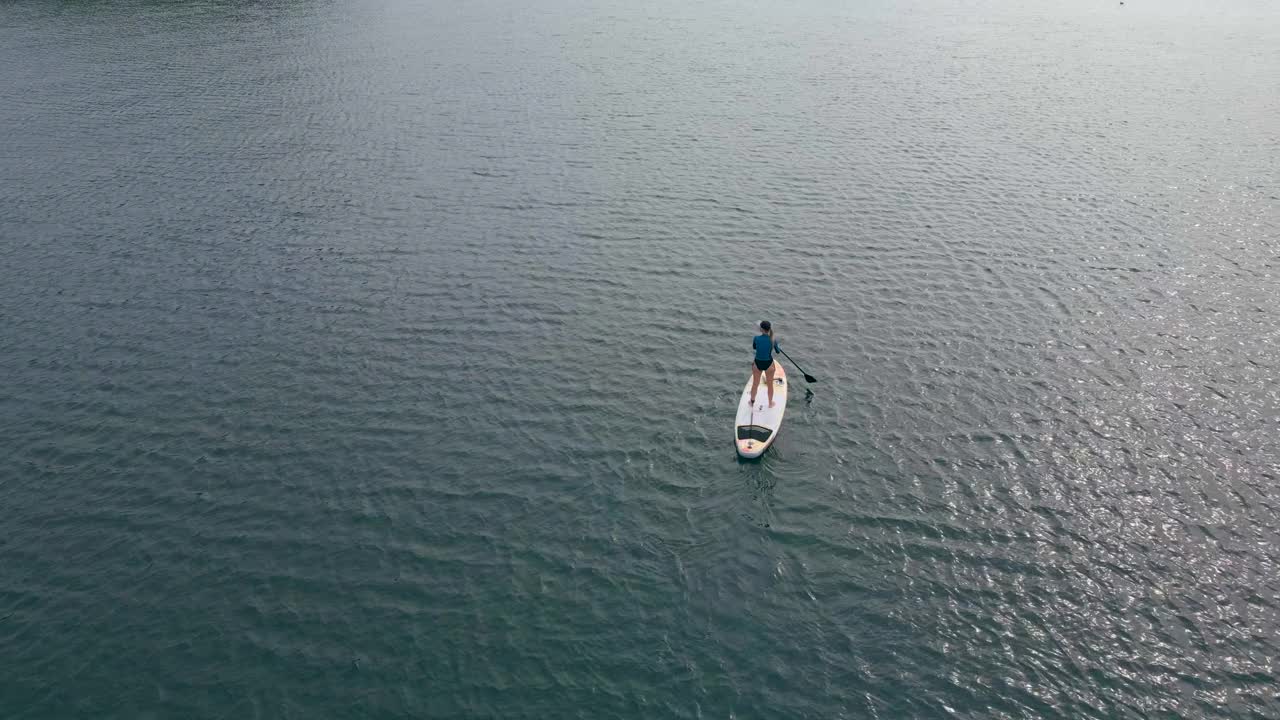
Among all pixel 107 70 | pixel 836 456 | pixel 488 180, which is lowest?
pixel 836 456

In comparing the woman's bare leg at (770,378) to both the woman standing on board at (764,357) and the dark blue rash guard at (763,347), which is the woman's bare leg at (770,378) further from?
the dark blue rash guard at (763,347)

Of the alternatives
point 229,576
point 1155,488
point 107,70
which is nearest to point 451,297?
point 229,576

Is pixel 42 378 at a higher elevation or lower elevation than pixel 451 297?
lower

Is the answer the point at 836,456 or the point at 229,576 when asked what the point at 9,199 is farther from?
the point at 836,456

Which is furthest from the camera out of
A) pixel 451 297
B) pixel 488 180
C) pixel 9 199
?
pixel 488 180

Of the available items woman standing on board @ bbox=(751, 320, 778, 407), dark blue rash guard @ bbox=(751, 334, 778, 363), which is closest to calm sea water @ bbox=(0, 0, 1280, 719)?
woman standing on board @ bbox=(751, 320, 778, 407)
